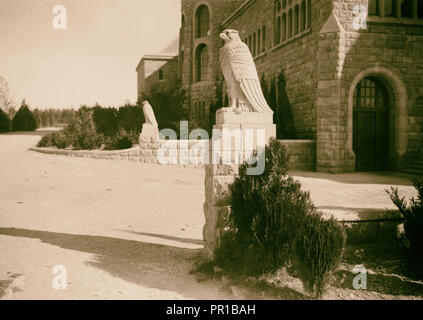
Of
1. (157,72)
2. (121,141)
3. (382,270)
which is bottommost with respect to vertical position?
(382,270)

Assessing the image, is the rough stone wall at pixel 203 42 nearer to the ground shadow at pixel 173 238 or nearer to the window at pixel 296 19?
the window at pixel 296 19

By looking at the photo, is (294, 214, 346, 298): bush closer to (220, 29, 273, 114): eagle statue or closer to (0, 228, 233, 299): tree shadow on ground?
(0, 228, 233, 299): tree shadow on ground

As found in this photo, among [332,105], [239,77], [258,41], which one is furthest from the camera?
[258,41]

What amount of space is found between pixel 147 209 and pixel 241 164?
12.3ft

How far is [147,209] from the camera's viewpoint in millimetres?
7301

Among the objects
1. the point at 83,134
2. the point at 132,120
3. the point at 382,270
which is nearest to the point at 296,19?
the point at 132,120

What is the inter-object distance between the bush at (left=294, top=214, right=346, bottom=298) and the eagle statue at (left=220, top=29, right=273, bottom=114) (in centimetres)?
235

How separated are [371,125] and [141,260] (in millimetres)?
11293

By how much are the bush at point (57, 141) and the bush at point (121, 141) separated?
8.78ft

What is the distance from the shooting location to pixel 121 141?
17250 mm

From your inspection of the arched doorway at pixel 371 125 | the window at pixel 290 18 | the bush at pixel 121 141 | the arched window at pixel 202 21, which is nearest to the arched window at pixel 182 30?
the arched window at pixel 202 21

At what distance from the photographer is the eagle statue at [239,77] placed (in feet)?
17.8

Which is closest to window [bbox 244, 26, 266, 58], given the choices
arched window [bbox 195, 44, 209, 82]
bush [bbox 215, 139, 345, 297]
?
arched window [bbox 195, 44, 209, 82]

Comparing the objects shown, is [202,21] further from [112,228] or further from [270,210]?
[270,210]
